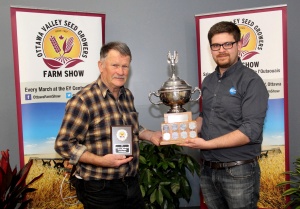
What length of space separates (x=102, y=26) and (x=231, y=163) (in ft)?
6.46

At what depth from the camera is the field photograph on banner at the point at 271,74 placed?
3.28 metres

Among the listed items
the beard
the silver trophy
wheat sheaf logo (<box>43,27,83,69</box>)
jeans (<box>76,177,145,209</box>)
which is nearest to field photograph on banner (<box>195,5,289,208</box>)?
the silver trophy

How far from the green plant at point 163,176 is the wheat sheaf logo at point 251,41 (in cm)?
123

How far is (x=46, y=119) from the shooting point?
10.3ft

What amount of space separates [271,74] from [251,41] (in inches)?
15.4

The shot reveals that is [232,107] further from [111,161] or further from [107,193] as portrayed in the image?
[107,193]

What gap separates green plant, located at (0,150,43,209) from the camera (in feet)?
9.11

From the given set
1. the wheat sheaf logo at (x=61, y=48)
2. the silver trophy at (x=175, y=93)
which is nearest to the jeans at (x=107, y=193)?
the silver trophy at (x=175, y=93)

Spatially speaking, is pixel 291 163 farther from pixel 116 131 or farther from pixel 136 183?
pixel 116 131

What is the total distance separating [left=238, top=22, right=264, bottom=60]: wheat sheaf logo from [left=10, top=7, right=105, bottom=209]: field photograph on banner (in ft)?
4.82

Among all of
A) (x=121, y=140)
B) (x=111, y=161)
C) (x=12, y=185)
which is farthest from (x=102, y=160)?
(x=12, y=185)

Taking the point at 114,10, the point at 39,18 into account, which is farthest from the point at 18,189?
the point at 114,10

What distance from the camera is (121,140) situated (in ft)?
6.48

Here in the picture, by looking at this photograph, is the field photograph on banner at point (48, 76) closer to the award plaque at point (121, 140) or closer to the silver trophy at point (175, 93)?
the silver trophy at point (175, 93)
